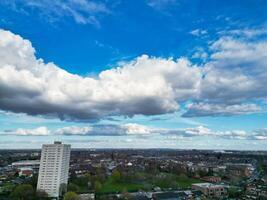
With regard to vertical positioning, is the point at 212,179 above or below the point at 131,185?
above

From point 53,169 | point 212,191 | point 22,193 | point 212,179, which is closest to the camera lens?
point 22,193

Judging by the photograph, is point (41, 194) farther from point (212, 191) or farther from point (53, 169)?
point (212, 191)

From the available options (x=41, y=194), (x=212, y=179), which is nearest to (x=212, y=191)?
(x=212, y=179)

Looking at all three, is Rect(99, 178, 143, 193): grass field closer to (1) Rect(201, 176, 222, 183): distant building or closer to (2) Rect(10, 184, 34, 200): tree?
(2) Rect(10, 184, 34, 200): tree

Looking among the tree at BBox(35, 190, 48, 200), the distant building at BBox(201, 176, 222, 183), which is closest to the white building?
the tree at BBox(35, 190, 48, 200)

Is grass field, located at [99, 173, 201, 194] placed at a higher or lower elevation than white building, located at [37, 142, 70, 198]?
lower

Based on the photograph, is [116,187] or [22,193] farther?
[116,187]

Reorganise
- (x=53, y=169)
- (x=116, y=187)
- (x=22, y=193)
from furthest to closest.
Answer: (x=116, y=187), (x=53, y=169), (x=22, y=193)

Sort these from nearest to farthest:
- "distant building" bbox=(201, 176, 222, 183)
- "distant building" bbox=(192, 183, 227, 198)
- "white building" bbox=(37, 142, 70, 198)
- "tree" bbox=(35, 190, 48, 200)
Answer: "tree" bbox=(35, 190, 48, 200), "distant building" bbox=(192, 183, 227, 198), "white building" bbox=(37, 142, 70, 198), "distant building" bbox=(201, 176, 222, 183)

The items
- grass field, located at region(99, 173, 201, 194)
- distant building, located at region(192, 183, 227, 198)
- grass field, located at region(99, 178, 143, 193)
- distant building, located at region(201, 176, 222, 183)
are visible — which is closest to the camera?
distant building, located at region(192, 183, 227, 198)
